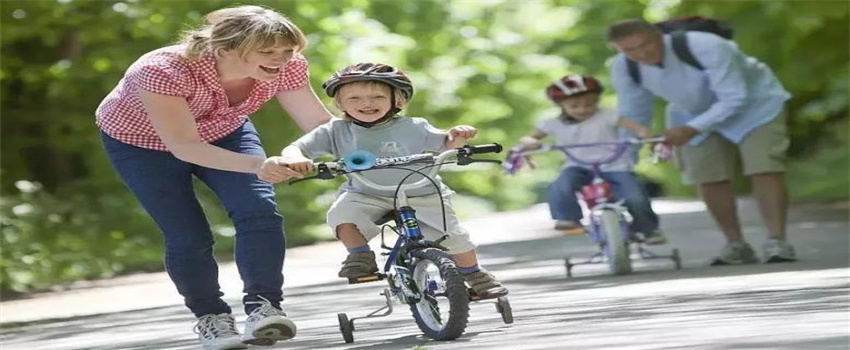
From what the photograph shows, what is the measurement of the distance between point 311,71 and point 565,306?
35.3 ft

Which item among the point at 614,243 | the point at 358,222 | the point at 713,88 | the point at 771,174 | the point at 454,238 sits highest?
the point at 713,88

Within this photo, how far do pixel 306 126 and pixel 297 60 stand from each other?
0.32 metres

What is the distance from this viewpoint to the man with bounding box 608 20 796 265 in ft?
44.0

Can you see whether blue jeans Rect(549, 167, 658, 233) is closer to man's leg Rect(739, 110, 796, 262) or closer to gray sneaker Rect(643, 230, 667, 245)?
gray sneaker Rect(643, 230, 667, 245)

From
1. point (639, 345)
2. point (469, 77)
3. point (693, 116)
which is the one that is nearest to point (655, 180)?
point (469, 77)

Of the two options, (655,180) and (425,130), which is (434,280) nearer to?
(425,130)

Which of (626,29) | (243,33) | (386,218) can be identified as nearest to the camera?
(243,33)

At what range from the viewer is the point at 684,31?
13.6m

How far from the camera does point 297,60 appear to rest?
28.6ft

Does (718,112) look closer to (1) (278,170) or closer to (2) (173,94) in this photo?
(2) (173,94)

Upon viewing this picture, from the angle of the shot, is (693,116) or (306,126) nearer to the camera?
(306,126)

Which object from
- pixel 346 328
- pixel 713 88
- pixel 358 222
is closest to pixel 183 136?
pixel 358 222

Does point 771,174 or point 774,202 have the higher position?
point 771,174

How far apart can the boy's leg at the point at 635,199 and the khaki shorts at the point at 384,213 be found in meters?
4.63
